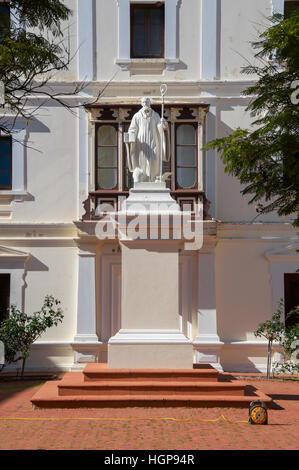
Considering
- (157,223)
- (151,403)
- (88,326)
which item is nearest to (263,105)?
(157,223)

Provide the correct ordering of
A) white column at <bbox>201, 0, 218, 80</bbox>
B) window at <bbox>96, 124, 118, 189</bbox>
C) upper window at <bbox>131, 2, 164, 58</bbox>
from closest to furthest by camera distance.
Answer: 1. window at <bbox>96, 124, 118, 189</bbox>
2. white column at <bbox>201, 0, 218, 80</bbox>
3. upper window at <bbox>131, 2, 164, 58</bbox>

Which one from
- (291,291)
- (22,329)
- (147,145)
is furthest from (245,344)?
(147,145)

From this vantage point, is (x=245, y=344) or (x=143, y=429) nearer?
(x=143, y=429)

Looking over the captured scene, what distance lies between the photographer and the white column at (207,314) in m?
17.8

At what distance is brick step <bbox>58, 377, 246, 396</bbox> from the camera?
36.8 feet

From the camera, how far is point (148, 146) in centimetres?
1348

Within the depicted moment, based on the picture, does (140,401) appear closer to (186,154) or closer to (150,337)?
(150,337)

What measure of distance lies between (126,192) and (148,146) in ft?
15.4

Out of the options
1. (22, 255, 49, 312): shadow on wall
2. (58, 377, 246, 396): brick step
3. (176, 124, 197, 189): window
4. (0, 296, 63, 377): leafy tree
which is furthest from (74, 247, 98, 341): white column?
(58, 377, 246, 396): brick step

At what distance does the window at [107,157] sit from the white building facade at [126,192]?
0.08 ft

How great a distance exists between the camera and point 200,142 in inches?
722

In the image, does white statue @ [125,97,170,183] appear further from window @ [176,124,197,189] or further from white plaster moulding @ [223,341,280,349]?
white plaster moulding @ [223,341,280,349]

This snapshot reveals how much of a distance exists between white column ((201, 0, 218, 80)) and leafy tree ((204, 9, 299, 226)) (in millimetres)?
5432

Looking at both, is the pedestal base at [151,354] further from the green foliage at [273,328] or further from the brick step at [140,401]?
the green foliage at [273,328]
